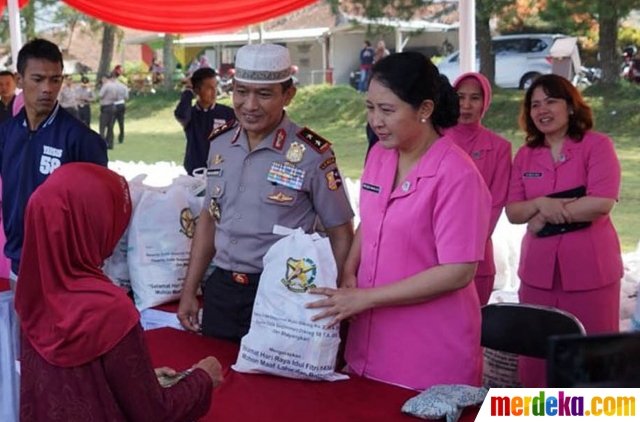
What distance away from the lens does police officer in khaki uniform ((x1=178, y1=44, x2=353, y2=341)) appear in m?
2.17

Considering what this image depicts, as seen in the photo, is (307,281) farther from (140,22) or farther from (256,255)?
(140,22)

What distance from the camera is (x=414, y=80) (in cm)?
184

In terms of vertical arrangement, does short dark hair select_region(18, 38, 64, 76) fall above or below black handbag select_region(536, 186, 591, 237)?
above

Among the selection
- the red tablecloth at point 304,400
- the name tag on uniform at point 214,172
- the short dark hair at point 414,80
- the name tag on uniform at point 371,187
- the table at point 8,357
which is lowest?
the table at point 8,357

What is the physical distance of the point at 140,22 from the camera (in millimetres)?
6098

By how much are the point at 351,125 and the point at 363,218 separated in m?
13.0

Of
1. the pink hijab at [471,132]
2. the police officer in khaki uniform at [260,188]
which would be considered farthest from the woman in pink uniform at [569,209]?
the police officer in khaki uniform at [260,188]

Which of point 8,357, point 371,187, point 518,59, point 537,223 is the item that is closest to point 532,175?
point 537,223

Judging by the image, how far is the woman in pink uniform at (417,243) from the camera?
1812mm

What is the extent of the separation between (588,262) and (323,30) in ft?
55.5

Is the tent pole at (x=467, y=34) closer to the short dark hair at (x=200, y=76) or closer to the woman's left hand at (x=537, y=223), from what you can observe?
the woman's left hand at (x=537, y=223)

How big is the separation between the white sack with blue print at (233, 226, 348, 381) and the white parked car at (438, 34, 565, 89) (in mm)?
9526

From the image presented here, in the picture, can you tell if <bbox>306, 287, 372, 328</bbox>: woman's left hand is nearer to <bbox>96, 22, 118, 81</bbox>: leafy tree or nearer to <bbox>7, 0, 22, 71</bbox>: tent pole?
<bbox>7, 0, 22, 71</bbox>: tent pole

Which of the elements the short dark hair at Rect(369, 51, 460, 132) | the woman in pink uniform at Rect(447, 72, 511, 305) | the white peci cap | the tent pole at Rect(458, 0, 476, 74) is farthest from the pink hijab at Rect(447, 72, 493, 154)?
the short dark hair at Rect(369, 51, 460, 132)
